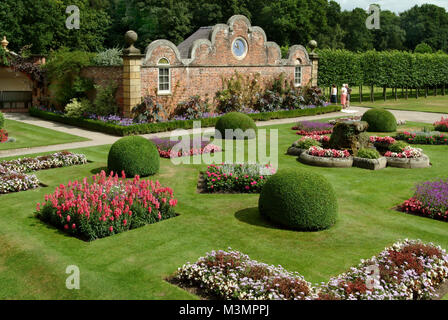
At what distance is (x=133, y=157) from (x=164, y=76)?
12.0 m

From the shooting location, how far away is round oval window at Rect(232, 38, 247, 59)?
28319 millimetres

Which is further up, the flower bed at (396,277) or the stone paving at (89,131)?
the stone paving at (89,131)

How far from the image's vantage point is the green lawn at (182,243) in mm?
7277

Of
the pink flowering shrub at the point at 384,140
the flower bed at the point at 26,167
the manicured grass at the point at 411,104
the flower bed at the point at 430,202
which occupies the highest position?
the manicured grass at the point at 411,104

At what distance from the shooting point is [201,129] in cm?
2477

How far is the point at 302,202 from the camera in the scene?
9500 millimetres

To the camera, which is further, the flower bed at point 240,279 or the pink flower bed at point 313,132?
the pink flower bed at point 313,132

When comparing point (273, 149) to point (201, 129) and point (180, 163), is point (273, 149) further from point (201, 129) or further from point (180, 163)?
point (201, 129)

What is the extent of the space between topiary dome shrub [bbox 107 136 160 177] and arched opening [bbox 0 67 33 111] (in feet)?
65.1

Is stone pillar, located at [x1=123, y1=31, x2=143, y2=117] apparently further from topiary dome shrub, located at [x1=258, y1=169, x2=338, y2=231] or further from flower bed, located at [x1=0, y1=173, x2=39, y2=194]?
topiary dome shrub, located at [x1=258, y1=169, x2=338, y2=231]

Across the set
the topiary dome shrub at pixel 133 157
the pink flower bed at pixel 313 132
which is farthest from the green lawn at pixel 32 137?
the pink flower bed at pixel 313 132

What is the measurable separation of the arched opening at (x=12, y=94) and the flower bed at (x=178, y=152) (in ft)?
56.1

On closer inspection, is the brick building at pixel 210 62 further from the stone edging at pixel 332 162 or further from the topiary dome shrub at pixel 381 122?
the stone edging at pixel 332 162
